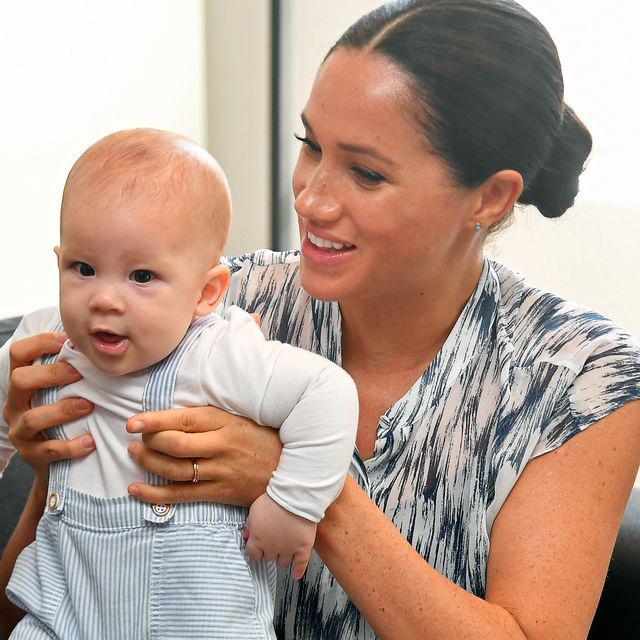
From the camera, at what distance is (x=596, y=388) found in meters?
1.53

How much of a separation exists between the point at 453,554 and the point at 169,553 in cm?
52

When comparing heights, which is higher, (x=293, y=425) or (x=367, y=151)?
(x=367, y=151)

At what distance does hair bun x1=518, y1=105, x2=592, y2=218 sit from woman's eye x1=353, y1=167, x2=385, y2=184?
0.30 m

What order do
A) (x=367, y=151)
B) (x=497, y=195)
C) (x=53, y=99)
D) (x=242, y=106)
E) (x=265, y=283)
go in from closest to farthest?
(x=367, y=151) < (x=497, y=195) < (x=265, y=283) < (x=53, y=99) < (x=242, y=106)

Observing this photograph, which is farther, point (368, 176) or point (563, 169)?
point (563, 169)

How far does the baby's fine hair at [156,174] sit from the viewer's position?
1.25 metres

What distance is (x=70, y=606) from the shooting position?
51.9 inches

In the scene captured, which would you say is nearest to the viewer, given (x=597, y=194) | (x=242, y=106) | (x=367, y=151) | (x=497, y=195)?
(x=367, y=151)

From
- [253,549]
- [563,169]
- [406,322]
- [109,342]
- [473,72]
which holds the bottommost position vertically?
[253,549]

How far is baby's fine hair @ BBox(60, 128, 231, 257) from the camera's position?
125 centimetres

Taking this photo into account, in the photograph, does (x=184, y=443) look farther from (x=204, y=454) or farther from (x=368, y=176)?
(x=368, y=176)

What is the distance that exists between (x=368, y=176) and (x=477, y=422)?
427 mm

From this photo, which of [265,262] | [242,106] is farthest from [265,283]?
[242,106]

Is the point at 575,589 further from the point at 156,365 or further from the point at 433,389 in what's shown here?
the point at 156,365
